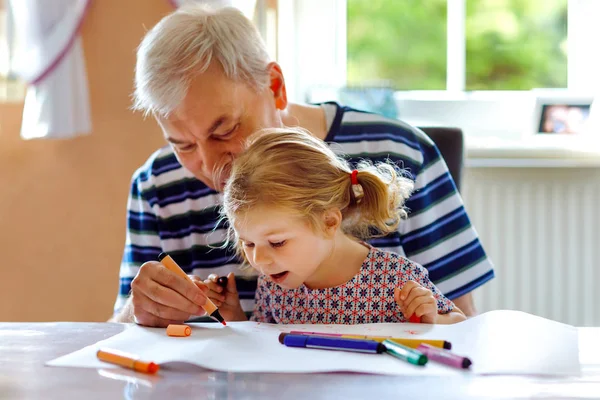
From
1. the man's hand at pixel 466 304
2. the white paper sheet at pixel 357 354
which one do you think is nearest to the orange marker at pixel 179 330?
the white paper sheet at pixel 357 354

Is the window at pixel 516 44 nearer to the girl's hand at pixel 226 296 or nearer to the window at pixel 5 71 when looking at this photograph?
the window at pixel 5 71

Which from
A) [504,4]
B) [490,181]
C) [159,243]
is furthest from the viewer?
[504,4]

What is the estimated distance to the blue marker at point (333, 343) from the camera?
0.94m

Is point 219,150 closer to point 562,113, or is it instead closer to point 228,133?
point 228,133

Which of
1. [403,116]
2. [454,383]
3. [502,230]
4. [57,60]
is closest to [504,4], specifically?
[403,116]

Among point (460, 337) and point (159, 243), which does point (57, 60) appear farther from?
point (460, 337)

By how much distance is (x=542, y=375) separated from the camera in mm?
842

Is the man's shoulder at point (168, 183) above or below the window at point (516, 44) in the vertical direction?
below

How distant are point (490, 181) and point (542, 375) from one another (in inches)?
70.5

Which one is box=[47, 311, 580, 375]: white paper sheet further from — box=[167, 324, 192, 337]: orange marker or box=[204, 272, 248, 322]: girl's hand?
box=[204, 272, 248, 322]: girl's hand

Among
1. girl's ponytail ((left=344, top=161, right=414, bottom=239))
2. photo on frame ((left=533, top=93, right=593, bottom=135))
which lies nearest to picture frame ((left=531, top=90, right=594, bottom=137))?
photo on frame ((left=533, top=93, right=593, bottom=135))

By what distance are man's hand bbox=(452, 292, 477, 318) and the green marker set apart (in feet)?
2.05

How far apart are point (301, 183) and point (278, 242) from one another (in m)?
0.10

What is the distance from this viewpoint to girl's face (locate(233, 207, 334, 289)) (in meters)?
1.20
